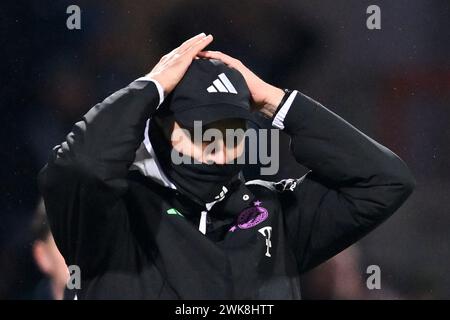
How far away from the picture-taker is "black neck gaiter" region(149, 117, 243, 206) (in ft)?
5.07

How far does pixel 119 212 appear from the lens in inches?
58.9

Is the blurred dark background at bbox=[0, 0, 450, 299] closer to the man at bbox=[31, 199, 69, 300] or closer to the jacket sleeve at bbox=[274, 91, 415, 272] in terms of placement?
the man at bbox=[31, 199, 69, 300]

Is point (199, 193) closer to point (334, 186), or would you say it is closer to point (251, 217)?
point (251, 217)

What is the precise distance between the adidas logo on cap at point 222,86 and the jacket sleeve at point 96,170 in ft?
0.37

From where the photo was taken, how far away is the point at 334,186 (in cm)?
168

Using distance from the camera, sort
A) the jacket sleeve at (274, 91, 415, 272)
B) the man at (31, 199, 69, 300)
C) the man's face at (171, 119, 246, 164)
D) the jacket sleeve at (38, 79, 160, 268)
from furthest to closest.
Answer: the man at (31, 199, 69, 300) < the jacket sleeve at (274, 91, 415, 272) < the man's face at (171, 119, 246, 164) < the jacket sleeve at (38, 79, 160, 268)

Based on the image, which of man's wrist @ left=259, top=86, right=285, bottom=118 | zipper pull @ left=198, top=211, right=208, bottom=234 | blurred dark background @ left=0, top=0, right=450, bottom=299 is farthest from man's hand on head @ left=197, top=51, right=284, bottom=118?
blurred dark background @ left=0, top=0, right=450, bottom=299

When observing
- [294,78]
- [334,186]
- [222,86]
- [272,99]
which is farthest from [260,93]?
[294,78]

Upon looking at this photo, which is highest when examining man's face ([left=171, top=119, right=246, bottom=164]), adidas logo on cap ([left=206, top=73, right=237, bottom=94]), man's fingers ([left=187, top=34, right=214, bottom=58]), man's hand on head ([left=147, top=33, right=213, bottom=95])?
man's fingers ([left=187, top=34, right=214, bottom=58])

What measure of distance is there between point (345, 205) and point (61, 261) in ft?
3.78

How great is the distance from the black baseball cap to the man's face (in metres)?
0.02

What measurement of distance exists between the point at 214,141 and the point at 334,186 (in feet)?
0.98
